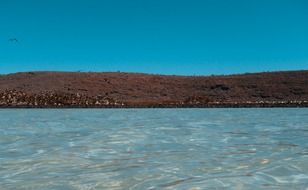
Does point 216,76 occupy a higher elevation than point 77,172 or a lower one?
higher

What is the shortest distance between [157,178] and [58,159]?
3198mm

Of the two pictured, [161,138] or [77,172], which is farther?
[161,138]

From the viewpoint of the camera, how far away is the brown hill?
73.2 meters

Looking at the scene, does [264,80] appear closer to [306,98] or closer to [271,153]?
[306,98]

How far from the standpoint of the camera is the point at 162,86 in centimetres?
8312

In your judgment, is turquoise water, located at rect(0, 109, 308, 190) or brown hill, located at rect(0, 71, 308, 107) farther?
brown hill, located at rect(0, 71, 308, 107)

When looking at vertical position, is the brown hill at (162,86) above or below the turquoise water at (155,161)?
above

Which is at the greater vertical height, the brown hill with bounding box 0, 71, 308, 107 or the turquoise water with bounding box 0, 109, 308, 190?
the brown hill with bounding box 0, 71, 308, 107

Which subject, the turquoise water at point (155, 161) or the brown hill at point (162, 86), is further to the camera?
the brown hill at point (162, 86)

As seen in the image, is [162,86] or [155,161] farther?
[162,86]

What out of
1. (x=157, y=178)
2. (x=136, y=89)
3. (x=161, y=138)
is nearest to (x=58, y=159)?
(x=157, y=178)

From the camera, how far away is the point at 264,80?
267 feet

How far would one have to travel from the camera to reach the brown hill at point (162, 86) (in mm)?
73188

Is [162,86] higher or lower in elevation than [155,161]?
higher
